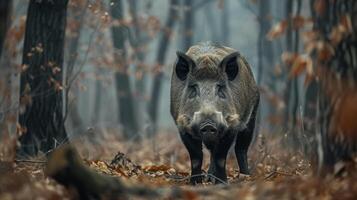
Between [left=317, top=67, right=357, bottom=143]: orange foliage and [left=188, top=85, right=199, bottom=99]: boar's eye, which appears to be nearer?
[left=317, top=67, right=357, bottom=143]: orange foliage

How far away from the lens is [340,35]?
5.46 metres

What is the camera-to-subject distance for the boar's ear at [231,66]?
887 cm

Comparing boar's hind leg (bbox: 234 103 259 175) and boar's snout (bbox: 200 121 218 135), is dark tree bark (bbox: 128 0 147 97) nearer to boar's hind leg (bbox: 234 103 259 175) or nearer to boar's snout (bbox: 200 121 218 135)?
boar's hind leg (bbox: 234 103 259 175)

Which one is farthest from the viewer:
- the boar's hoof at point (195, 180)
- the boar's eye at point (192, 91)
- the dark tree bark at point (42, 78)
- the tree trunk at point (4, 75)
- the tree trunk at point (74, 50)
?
the tree trunk at point (74, 50)

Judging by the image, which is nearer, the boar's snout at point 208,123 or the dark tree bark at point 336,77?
the dark tree bark at point 336,77

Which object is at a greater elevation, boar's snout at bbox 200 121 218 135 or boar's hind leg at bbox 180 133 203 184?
boar's snout at bbox 200 121 218 135

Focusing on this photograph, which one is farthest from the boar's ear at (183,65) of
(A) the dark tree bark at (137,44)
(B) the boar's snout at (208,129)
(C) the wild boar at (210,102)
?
(A) the dark tree bark at (137,44)

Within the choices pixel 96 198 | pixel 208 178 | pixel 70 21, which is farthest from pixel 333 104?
pixel 70 21

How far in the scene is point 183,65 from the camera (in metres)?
8.95

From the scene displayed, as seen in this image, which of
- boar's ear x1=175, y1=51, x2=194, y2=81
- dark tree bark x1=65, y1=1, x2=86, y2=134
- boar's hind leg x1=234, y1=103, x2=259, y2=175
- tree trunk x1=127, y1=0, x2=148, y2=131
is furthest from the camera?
tree trunk x1=127, y1=0, x2=148, y2=131

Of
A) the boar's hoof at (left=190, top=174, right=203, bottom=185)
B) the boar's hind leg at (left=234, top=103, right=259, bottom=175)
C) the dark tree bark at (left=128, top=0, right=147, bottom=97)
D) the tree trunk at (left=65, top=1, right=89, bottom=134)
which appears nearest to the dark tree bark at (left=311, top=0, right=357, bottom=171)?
the boar's hoof at (left=190, top=174, right=203, bottom=185)

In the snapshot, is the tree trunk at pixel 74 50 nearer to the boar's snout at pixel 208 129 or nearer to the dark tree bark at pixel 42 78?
the dark tree bark at pixel 42 78

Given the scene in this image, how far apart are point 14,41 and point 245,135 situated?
360 cm

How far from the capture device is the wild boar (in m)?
8.03
